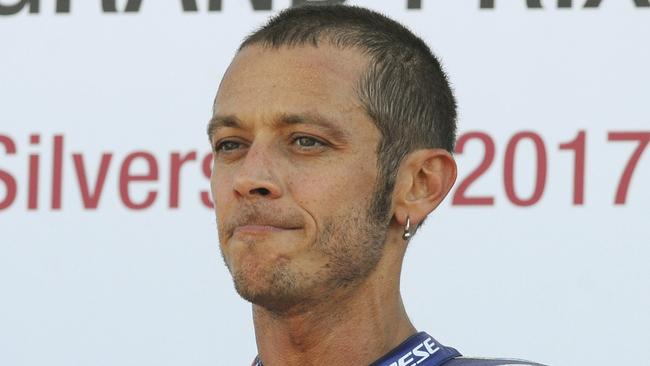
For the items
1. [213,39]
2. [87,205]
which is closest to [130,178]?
[87,205]

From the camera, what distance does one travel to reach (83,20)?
12.5 feet

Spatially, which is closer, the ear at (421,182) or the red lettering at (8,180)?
the ear at (421,182)

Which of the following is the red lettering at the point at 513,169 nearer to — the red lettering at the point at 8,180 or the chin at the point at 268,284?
the red lettering at the point at 8,180

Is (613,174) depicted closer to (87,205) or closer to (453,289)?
(453,289)

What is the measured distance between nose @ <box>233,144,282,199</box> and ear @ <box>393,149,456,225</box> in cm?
21

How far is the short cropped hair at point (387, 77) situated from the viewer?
2.33m

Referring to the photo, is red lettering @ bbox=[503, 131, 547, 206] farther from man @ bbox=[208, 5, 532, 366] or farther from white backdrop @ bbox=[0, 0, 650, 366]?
man @ bbox=[208, 5, 532, 366]

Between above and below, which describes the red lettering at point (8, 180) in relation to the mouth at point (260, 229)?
below

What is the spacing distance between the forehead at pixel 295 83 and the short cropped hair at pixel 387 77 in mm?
16

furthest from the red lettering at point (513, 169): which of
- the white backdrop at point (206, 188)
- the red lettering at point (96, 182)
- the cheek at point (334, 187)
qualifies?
the cheek at point (334, 187)

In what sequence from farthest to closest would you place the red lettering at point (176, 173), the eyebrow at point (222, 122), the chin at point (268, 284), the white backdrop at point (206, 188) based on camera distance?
the red lettering at point (176, 173) < the white backdrop at point (206, 188) < the eyebrow at point (222, 122) < the chin at point (268, 284)

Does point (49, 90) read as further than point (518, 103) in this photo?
Yes

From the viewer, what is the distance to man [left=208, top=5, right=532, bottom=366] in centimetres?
222

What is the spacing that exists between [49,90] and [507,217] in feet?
3.65
